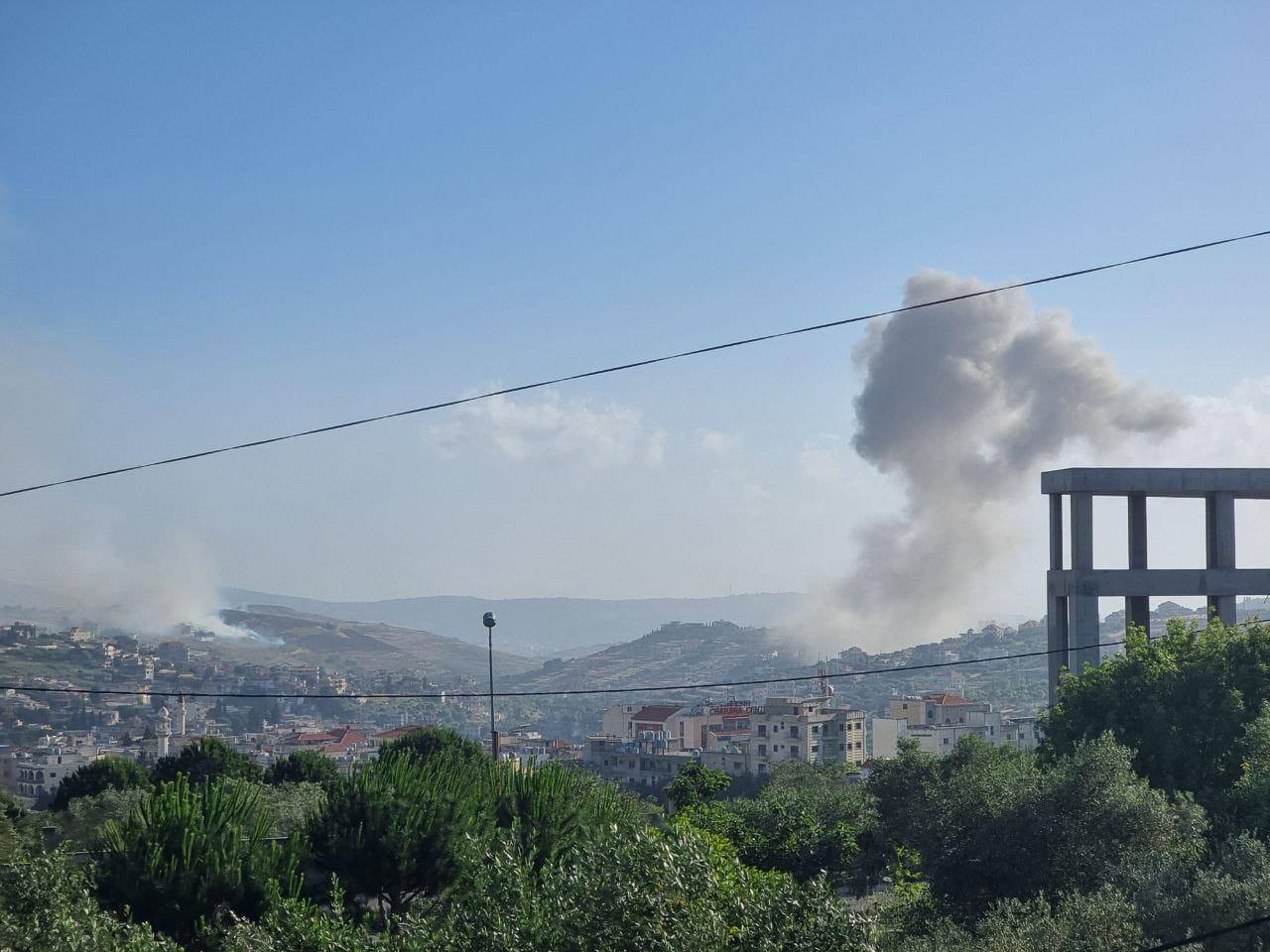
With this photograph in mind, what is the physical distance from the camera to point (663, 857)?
11.0 metres

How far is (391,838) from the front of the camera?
2095 cm

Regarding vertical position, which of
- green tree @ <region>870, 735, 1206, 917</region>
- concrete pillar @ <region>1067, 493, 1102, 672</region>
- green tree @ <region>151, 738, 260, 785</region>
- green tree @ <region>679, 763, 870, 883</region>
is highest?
concrete pillar @ <region>1067, 493, 1102, 672</region>

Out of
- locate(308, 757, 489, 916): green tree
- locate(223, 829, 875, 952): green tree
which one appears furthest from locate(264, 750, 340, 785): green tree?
locate(223, 829, 875, 952): green tree

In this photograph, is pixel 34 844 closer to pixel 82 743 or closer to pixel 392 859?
pixel 392 859

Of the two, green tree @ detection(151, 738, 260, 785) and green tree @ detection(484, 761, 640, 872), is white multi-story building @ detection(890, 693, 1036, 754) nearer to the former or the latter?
green tree @ detection(151, 738, 260, 785)

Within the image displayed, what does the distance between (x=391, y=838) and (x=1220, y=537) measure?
2846cm

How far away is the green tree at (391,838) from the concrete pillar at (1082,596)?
22715 millimetres

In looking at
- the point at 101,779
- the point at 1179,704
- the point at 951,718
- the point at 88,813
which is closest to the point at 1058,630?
the point at 1179,704

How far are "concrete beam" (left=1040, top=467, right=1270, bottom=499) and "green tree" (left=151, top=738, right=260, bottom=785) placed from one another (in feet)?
105

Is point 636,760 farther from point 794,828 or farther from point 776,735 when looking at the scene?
point 794,828

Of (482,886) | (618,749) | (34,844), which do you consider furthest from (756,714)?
(482,886)

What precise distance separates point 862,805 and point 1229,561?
544 inches

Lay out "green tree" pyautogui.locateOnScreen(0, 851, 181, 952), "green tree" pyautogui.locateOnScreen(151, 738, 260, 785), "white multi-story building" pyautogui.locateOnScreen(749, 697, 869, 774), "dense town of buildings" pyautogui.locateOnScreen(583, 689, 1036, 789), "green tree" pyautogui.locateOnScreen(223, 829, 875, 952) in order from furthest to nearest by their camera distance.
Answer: "dense town of buildings" pyautogui.locateOnScreen(583, 689, 1036, 789) → "white multi-story building" pyautogui.locateOnScreen(749, 697, 869, 774) → "green tree" pyautogui.locateOnScreen(151, 738, 260, 785) → "green tree" pyautogui.locateOnScreen(0, 851, 181, 952) → "green tree" pyautogui.locateOnScreen(223, 829, 875, 952)

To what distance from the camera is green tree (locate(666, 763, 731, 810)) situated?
121 feet
